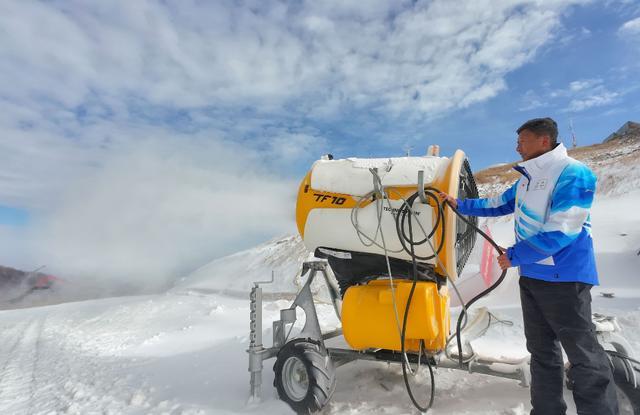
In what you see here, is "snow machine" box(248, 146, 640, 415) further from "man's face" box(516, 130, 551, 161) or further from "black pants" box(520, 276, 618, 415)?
"man's face" box(516, 130, 551, 161)

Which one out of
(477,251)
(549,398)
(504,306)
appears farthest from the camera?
(477,251)

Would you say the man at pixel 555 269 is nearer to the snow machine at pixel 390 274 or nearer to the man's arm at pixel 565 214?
the man's arm at pixel 565 214

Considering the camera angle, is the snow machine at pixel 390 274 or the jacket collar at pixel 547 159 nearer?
the jacket collar at pixel 547 159

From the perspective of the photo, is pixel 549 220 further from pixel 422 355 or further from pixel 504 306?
pixel 504 306

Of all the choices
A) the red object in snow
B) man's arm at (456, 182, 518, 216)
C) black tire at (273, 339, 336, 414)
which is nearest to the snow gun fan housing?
man's arm at (456, 182, 518, 216)

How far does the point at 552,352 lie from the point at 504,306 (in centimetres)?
406

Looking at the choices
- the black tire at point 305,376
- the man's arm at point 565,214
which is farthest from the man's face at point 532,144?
the black tire at point 305,376

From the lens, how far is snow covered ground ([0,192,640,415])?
3627 mm

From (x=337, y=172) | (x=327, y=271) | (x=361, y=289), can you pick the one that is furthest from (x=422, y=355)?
(x=337, y=172)

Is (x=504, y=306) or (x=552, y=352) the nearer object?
(x=552, y=352)

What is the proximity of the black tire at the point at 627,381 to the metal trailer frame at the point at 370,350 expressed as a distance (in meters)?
0.05

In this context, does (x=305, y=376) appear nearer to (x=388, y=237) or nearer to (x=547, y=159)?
(x=388, y=237)

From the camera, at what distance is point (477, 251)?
7.64 m

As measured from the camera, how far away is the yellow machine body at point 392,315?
122 inches
